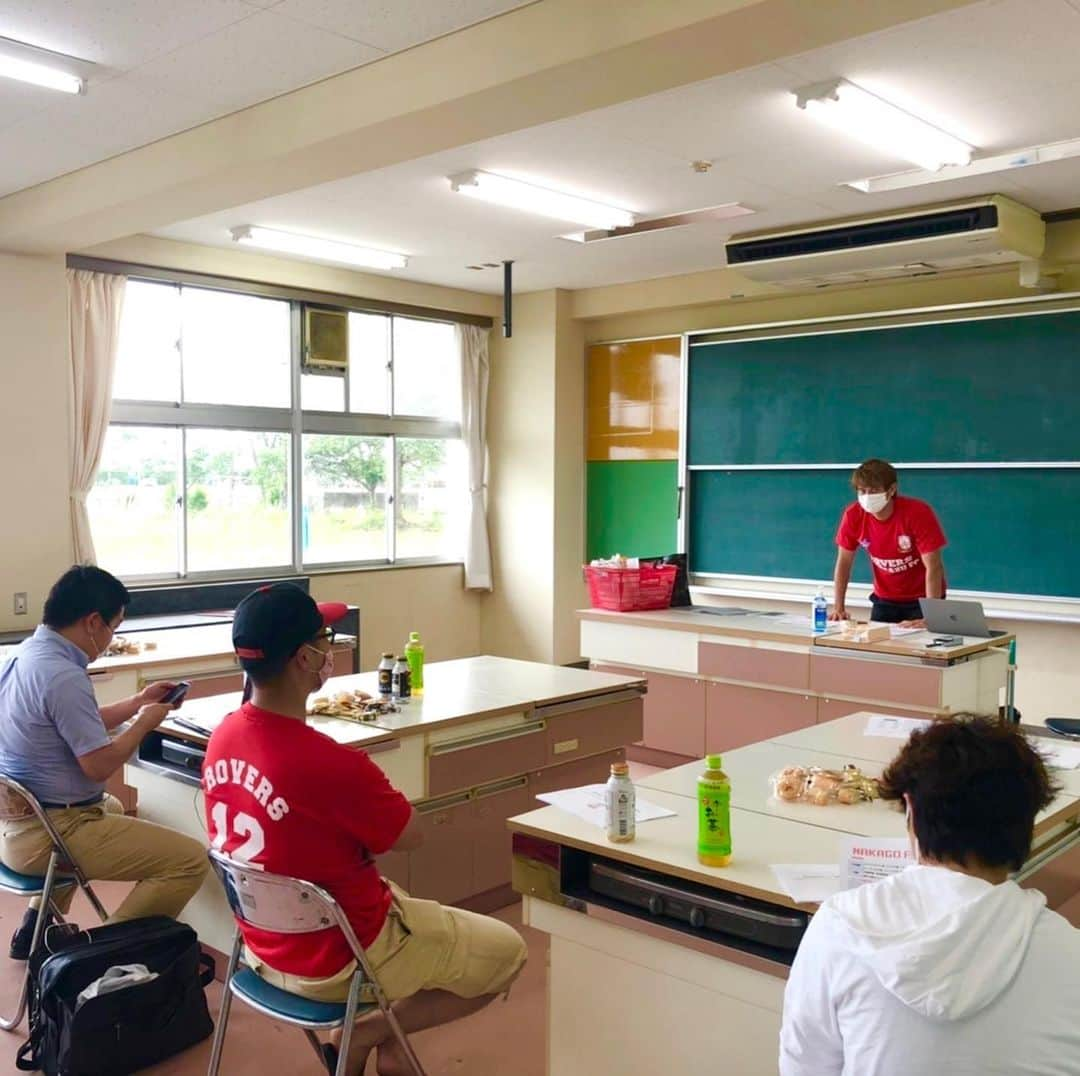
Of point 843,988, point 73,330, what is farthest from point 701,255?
point 843,988

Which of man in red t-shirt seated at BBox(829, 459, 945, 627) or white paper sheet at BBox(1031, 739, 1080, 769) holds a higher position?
man in red t-shirt seated at BBox(829, 459, 945, 627)

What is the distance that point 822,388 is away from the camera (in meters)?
6.84

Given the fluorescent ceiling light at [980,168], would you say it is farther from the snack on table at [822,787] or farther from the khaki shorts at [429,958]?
the khaki shorts at [429,958]

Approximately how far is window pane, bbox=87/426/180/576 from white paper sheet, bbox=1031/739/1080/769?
5.07 meters

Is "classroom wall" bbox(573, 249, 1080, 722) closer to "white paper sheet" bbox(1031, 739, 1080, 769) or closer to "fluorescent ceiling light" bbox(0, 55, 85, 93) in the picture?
"white paper sheet" bbox(1031, 739, 1080, 769)

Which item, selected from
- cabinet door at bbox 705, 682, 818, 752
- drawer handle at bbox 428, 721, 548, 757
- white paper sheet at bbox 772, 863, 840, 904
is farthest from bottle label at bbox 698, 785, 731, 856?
cabinet door at bbox 705, 682, 818, 752

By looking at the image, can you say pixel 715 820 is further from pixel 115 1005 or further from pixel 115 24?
pixel 115 24

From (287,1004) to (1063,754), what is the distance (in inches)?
86.0

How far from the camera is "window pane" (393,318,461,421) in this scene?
791cm

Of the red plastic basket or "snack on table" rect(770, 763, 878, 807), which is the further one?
the red plastic basket

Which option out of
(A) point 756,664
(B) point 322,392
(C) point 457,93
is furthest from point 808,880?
(B) point 322,392

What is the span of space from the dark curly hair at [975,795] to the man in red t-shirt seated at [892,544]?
3.77 metres

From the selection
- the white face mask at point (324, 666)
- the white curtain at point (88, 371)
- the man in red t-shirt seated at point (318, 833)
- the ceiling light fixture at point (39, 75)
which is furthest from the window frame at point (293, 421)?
the man in red t-shirt seated at point (318, 833)

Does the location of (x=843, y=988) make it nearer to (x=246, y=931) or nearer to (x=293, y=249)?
(x=246, y=931)
